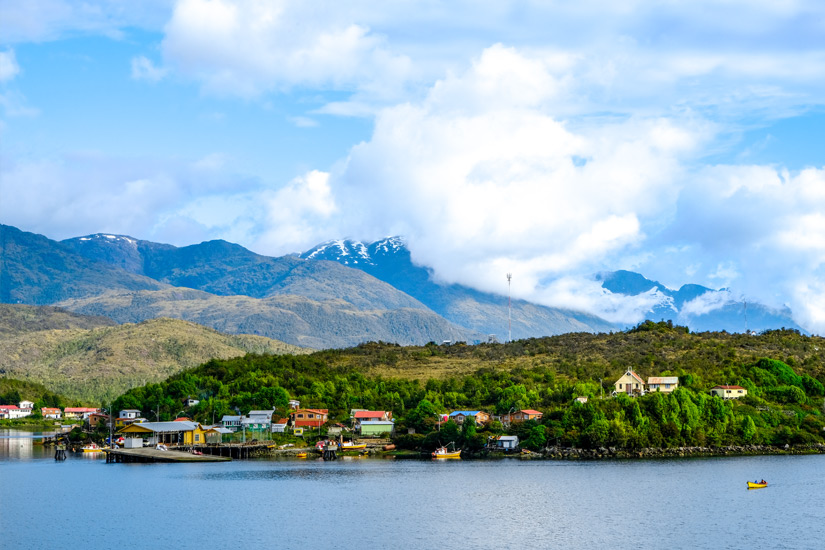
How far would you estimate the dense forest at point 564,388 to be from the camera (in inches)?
→ 4446

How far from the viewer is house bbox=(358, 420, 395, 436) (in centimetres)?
12606

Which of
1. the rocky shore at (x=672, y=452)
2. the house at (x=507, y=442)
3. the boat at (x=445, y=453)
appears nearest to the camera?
the rocky shore at (x=672, y=452)

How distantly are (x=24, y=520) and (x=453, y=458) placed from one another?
5337 cm

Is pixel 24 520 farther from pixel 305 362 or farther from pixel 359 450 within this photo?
pixel 305 362

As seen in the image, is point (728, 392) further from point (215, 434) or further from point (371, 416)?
point (215, 434)

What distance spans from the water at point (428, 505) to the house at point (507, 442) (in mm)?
8641

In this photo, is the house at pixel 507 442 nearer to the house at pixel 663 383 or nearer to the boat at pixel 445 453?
the boat at pixel 445 453

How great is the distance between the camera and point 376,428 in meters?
126

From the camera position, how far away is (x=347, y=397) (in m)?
140

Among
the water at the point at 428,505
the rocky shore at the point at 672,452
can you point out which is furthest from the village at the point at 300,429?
the water at the point at 428,505

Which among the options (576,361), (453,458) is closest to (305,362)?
(576,361)

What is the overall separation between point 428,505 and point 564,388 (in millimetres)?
58175

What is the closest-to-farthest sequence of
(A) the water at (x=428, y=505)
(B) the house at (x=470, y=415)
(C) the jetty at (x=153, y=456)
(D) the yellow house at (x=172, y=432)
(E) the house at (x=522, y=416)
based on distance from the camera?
(A) the water at (x=428, y=505) < (C) the jetty at (x=153, y=456) < (E) the house at (x=522, y=416) < (B) the house at (x=470, y=415) < (D) the yellow house at (x=172, y=432)

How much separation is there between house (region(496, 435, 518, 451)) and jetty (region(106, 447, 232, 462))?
106 feet
